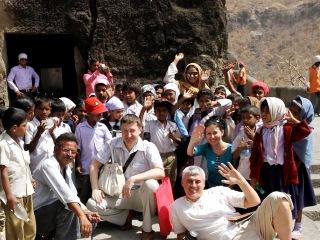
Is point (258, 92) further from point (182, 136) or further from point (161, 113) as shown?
Result: point (161, 113)

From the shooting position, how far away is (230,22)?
46812 millimetres

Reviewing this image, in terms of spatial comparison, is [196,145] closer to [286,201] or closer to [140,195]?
[140,195]

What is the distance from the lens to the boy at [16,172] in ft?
12.5

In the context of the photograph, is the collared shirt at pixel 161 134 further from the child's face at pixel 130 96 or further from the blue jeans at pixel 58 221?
the blue jeans at pixel 58 221

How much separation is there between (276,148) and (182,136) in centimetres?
135

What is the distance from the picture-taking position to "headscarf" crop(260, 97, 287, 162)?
166 inches

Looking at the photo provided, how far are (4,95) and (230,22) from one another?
41.0 m

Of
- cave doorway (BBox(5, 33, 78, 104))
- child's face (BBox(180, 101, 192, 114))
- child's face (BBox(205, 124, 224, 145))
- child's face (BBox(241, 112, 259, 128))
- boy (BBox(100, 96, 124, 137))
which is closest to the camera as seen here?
child's face (BBox(205, 124, 224, 145))

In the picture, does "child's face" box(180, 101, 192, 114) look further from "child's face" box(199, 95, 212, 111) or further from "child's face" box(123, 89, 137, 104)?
"child's face" box(123, 89, 137, 104)

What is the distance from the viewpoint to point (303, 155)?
441 centimetres

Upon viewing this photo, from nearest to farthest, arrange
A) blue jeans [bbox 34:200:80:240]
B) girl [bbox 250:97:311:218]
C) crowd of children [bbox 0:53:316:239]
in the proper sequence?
crowd of children [bbox 0:53:316:239]
blue jeans [bbox 34:200:80:240]
girl [bbox 250:97:311:218]

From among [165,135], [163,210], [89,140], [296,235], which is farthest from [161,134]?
[296,235]

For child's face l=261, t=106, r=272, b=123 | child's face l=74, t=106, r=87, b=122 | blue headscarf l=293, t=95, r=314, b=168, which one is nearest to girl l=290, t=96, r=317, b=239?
blue headscarf l=293, t=95, r=314, b=168

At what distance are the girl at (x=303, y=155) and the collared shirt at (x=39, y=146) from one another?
2393 millimetres
